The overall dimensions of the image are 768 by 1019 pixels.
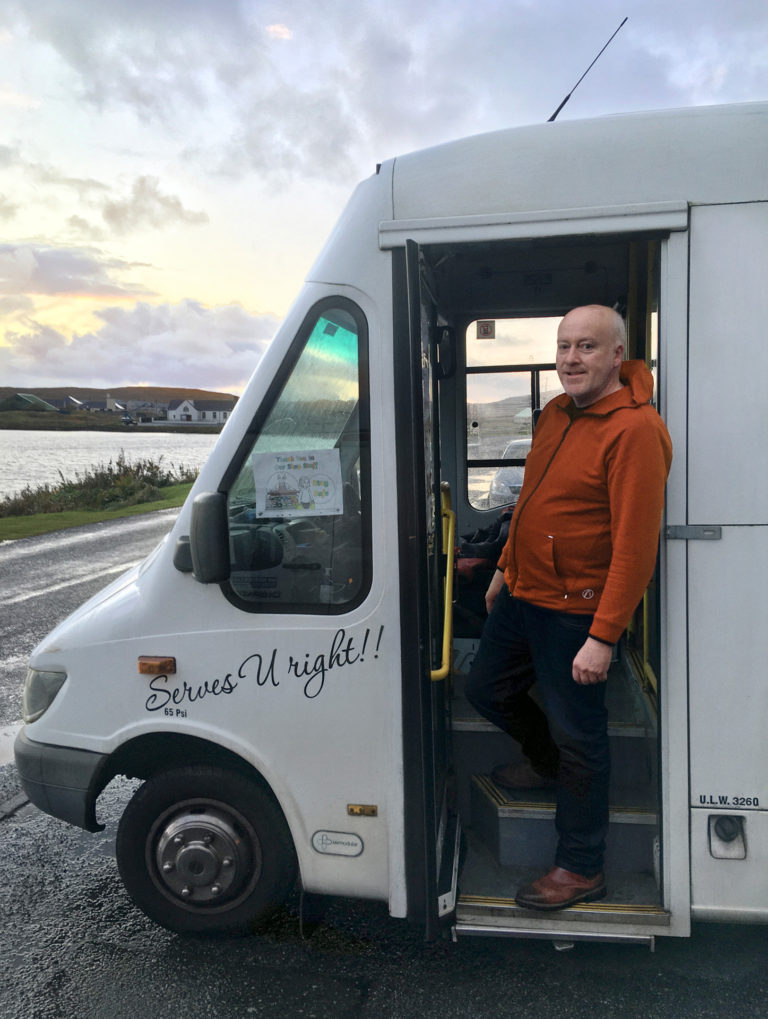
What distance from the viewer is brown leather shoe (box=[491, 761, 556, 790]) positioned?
3057mm

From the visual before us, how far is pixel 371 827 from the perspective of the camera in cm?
262

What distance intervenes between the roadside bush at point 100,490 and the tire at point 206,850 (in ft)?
61.9

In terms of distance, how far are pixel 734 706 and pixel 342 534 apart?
132cm

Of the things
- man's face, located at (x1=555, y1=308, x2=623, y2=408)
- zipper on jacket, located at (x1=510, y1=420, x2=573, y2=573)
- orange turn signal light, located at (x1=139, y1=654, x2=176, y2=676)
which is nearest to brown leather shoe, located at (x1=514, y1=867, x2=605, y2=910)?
zipper on jacket, located at (x1=510, y1=420, x2=573, y2=573)

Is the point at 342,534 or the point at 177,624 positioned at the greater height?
the point at 342,534

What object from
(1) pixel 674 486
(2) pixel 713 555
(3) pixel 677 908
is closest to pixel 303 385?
(1) pixel 674 486

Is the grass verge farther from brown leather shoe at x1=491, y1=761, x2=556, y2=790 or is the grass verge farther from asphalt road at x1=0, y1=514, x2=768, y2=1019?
brown leather shoe at x1=491, y1=761, x2=556, y2=790

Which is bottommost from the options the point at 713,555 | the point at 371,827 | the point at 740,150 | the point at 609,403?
the point at 371,827

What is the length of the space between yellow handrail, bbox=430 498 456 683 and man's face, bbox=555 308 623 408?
0.92 meters

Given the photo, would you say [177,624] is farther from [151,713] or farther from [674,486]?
[674,486]

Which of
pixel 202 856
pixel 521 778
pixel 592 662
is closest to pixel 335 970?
pixel 202 856

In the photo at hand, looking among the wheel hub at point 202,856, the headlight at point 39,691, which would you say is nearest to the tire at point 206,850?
the wheel hub at point 202,856

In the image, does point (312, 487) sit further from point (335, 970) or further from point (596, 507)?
point (335, 970)

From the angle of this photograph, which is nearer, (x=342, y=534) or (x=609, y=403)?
(x=609, y=403)
